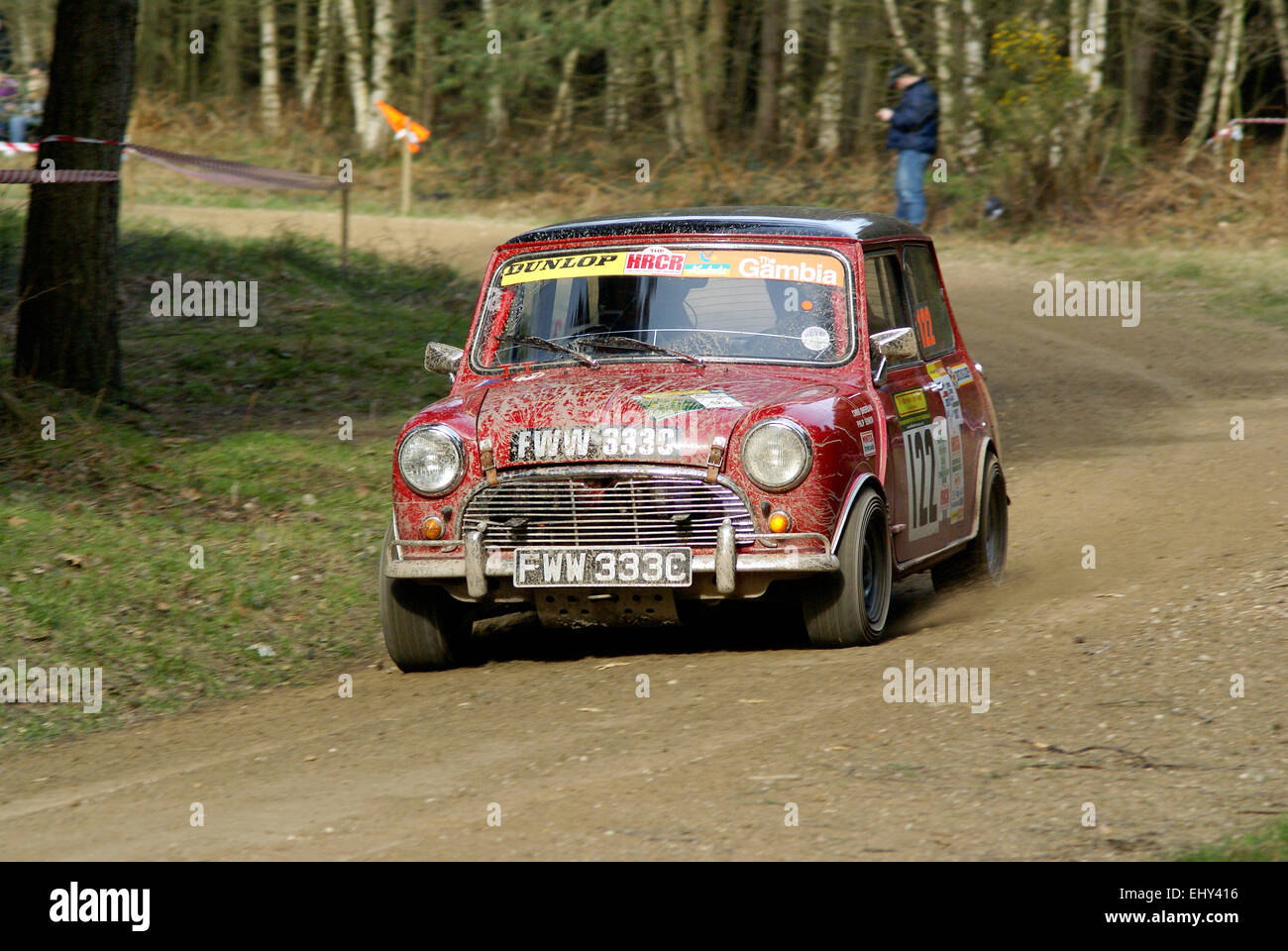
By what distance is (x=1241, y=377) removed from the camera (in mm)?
14453

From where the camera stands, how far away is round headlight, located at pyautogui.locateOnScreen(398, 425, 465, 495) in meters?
6.71

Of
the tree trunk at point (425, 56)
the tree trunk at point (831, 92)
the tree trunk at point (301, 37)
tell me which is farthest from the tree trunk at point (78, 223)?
the tree trunk at point (301, 37)

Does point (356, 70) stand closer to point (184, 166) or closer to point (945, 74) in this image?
point (945, 74)

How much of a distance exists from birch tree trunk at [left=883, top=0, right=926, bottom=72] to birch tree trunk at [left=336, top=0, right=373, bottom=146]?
12.0 metres

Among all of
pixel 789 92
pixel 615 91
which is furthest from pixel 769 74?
pixel 615 91

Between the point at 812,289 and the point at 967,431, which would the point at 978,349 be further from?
the point at 812,289

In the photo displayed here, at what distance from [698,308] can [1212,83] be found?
75.2 feet

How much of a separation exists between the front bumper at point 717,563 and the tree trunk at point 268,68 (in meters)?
30.4

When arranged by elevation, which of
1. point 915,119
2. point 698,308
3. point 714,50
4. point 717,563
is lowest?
point 717,563

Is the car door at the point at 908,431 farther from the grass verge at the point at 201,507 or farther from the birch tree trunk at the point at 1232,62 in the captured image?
the birch tree trunk at the point at 1232,62

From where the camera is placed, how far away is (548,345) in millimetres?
7328

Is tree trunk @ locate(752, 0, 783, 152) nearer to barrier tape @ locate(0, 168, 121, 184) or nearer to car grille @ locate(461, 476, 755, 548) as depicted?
barrier tape @ locate(0, 168, 121, 184)

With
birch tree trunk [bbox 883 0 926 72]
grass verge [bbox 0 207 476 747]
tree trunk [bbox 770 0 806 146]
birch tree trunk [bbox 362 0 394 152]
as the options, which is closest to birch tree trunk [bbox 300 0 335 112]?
birch tree trunk [bbox 362 0 394 152]
